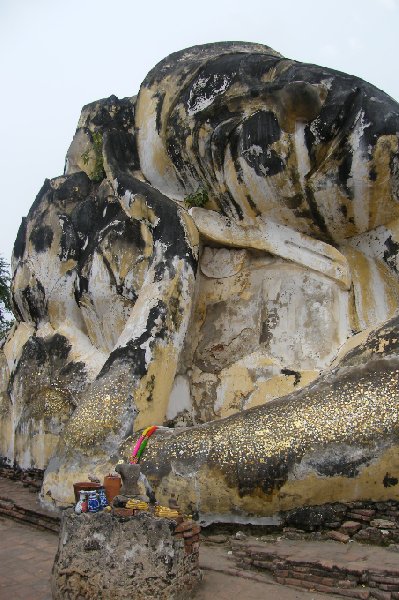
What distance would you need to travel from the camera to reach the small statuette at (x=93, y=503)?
12.1 feet

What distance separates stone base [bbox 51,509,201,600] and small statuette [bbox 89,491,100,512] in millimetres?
88

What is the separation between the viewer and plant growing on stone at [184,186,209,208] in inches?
275

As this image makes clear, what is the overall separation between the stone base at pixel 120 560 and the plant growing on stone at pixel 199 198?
405 centimetres

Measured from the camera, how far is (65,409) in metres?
7.10

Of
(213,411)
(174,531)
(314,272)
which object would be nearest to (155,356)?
(213,411)

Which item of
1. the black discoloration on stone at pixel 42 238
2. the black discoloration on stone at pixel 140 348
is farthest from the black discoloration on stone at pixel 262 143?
the black discoloration on stone at pixel 42 238

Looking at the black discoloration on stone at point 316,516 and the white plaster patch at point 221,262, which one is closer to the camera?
the black discoloration on stone at point 316,516

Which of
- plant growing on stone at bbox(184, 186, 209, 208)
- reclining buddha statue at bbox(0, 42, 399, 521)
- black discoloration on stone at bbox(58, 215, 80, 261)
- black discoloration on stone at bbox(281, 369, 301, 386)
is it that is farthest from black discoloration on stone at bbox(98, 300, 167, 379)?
black discoloration on stone at bbox(58, 215, 80, 261)

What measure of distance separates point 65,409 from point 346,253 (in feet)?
11.0

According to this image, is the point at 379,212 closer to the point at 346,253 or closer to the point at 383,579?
the point at 346,253

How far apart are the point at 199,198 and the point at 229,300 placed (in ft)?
3.83

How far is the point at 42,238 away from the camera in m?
8.25

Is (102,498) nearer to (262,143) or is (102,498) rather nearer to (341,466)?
(341,466)

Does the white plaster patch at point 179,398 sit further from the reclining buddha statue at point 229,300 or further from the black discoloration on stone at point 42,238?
the black discoloration on stone at point 42,238
